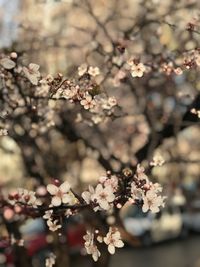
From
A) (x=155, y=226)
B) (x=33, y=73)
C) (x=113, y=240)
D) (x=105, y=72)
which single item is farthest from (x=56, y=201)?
(x=155, y=226)

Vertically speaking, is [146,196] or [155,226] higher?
[146,196]

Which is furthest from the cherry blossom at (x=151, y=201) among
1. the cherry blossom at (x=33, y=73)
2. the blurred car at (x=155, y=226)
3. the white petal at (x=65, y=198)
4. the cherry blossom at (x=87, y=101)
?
the blurred car at (x=155, y=226)

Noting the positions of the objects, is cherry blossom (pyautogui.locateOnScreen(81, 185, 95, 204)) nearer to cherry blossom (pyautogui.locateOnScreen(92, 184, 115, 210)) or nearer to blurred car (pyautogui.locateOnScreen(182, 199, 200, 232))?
cherry blossom (pyautogui.locateOnScreen(92, 184, 115, 210))

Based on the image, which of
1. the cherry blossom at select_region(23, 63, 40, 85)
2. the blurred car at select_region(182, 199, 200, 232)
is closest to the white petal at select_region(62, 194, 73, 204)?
the cherry blossom at select_region(23, 63, 40, 85)

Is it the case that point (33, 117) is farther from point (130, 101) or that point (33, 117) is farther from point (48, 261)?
point (130, 101)

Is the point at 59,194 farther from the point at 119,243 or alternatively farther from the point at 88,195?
the point at 119,243

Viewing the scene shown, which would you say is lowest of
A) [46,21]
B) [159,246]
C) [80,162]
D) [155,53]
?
[159,246]

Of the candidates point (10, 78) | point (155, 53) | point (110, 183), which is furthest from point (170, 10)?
point (110, 183)

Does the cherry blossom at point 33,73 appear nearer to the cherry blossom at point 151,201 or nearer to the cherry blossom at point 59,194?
the cherry blossom at point 59,194

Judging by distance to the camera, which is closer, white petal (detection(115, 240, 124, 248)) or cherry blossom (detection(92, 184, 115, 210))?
cherry blossom (detection(92, 184, 115, 210))
